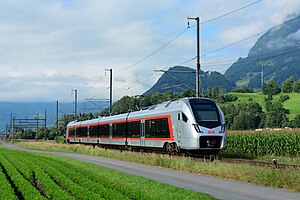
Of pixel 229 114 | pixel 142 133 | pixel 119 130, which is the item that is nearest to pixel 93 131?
pixel 119 130

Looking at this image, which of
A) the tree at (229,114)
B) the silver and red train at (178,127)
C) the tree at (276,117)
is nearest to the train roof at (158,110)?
the silver and red train at (178,127)

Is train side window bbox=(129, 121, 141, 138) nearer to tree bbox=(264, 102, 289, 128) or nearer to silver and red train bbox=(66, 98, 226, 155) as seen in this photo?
silver and red train bbox=(66, 98, 226, 155)

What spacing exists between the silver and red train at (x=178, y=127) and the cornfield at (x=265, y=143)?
6255 mm

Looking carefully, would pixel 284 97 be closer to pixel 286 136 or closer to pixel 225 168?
pixel 286 136

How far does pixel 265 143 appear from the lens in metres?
32.5

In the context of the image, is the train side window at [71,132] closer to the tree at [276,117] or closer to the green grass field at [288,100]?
the tree at [276,117]

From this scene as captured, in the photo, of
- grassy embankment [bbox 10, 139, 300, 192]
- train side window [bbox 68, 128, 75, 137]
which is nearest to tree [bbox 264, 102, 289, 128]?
train side window [bbox 68, 128, 75, 137]

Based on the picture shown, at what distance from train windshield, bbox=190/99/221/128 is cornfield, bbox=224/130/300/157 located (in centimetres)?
664

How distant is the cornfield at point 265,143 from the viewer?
3048 cm

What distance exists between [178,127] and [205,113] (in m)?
1.90

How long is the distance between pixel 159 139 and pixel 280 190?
1548cm

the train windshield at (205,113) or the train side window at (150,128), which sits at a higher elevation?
the train windshield at (205,113)

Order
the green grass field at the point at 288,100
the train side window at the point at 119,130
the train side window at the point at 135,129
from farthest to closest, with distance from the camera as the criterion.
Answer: the green grass field at the point at 288,100 → the train side window at the point at 119,130 → the train side window at the point at 135,129

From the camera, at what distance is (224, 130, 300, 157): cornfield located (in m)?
30.5
